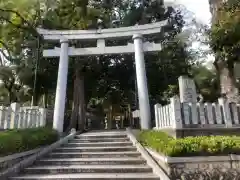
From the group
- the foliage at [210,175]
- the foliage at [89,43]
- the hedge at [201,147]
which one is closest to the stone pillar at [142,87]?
the foliage at [89,43]

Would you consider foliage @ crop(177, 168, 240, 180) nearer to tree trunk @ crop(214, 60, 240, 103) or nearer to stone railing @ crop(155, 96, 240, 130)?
stone railing @ crop(155, 96, 240, 130)

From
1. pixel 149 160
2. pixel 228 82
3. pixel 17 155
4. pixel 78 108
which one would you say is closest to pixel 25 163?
pixel 17 155

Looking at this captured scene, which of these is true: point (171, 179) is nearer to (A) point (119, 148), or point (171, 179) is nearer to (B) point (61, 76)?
Answer: (A) point (119, 148)

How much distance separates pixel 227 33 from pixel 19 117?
28.3 feet

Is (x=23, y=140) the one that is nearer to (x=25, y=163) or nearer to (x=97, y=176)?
(x=25, y=163)

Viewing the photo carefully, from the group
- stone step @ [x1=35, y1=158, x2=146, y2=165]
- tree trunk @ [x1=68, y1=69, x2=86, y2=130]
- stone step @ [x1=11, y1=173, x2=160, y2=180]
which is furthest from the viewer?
tree trunk @ [x1=68, y1=69, x2=86, y2=130]

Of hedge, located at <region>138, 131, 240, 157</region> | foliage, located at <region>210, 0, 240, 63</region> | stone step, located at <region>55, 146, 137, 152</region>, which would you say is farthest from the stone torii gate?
hedge, located at <region>138, 131, 240, 157</region>

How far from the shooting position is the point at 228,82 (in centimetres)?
998

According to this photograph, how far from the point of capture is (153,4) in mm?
18250

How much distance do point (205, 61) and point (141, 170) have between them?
51.1 feet

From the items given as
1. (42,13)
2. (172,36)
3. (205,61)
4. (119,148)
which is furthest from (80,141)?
(205,61)

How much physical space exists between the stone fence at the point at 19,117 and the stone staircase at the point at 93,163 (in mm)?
A: 1784

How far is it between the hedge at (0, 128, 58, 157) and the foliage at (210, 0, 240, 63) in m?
7.52

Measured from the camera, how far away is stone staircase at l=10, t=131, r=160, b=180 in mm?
6605
